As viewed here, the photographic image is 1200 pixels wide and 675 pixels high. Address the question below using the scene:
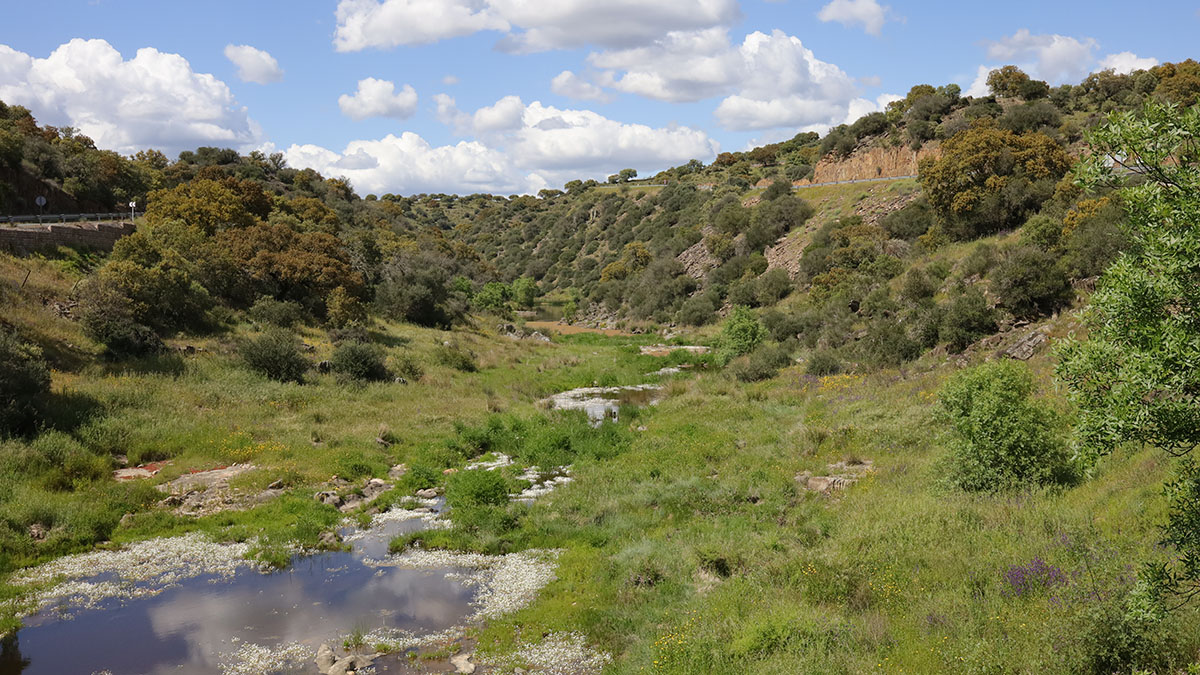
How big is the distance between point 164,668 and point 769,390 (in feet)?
85.3

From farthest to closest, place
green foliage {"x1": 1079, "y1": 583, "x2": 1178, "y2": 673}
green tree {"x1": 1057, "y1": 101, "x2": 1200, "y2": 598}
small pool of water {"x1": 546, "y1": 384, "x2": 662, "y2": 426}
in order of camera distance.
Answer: small pool of water {"x1": 546, "y1": 384, "x2": 662, "y2": 426} → green foliage {"x1": 1079, "y1": 583, "x2": 1178, "y2": 673} → green tree {"x1": 1057, "y1": 101, "x2": 1200, "y2": 598}

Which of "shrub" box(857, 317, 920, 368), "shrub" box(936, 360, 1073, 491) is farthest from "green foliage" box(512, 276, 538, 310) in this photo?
"shrub" box(936, 360, 1073, 491)

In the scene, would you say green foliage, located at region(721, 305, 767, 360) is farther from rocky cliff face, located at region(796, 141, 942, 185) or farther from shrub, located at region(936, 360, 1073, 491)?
rocky cliff face, located at region(796, 141, 942, 185)

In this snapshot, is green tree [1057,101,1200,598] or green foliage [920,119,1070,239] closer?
green tree [1057,101,1200,598]

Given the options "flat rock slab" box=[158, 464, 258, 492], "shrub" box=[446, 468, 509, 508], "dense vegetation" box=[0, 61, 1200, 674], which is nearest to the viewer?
"dense vegetation" box=[0, 61, 1200, 674]

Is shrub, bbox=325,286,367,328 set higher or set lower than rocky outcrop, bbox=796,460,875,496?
higher

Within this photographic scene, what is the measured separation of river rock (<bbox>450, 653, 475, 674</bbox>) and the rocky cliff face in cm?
6028

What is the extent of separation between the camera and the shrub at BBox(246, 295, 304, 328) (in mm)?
36219

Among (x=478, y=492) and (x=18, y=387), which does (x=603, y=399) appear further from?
(x=18, y=387)

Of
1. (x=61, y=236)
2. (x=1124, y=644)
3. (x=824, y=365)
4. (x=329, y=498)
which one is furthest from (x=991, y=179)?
(x=61, y=236)

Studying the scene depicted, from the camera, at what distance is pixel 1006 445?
1482 cm

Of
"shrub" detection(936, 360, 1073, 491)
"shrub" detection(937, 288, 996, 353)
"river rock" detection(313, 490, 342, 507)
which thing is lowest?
"river rock" detection(313, 490, 342, 507)

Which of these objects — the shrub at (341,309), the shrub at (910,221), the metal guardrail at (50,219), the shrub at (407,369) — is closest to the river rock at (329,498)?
the shrub at (407,369)

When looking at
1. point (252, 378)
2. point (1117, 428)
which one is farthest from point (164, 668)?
point (252, 378)
